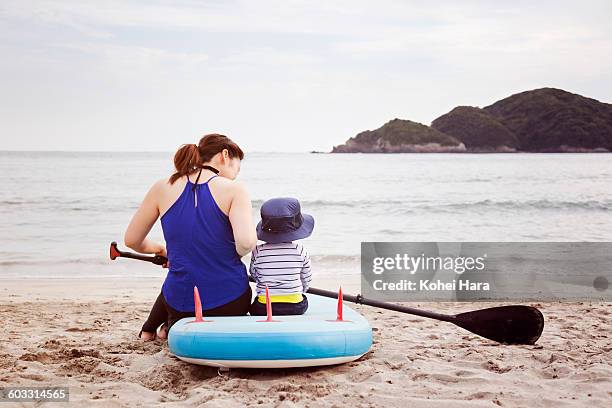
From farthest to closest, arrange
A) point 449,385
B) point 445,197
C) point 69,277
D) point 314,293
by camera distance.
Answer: point 445,197 < point 69,277 < point 314,293 < point 449,385

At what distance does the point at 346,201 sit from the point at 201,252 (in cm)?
1339

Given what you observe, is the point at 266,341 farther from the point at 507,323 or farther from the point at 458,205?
the point at 458,205

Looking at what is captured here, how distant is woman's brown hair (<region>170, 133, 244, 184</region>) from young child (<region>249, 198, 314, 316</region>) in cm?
37

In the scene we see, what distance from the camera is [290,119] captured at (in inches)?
894

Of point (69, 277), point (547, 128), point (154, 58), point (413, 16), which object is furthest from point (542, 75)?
point (69, 277)

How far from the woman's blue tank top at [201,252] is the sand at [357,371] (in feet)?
1.25

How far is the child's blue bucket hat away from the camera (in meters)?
3.85

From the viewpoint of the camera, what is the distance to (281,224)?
386cm

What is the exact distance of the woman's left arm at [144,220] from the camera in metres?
3.90

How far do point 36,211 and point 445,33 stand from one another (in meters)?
13.3

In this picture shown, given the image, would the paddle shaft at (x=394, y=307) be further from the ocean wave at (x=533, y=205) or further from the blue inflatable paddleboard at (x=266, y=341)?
the ocean wave at (x=533, y=205)

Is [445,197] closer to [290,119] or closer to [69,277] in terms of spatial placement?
[290,119]

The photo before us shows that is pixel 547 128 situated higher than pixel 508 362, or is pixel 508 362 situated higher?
pixel 547 128

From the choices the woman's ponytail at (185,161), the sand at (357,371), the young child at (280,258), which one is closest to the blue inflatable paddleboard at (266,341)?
the sand at (357,371)
